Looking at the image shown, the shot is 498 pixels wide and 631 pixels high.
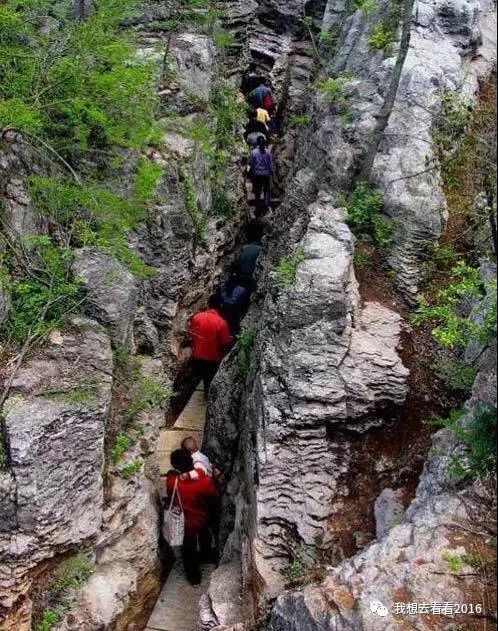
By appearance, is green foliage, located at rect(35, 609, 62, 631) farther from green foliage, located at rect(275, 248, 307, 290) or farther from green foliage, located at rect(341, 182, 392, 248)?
green foliage, located at rect(341, 182, 392, 248)

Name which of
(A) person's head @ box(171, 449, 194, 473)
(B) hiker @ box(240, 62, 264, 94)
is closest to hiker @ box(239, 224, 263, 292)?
(B) hiker @ box(240, 62, 264, 94)

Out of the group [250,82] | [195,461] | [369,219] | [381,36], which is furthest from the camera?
[250,82]

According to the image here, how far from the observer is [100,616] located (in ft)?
23.9

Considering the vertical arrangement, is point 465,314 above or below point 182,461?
above

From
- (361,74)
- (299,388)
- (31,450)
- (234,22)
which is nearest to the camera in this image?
(31,450)

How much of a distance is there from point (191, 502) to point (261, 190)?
8760mm

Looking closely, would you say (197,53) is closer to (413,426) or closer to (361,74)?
(361,74)

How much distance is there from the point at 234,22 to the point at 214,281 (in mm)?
6452

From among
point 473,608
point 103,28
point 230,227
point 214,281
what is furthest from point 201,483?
point 103,28

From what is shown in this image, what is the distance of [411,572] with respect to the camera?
16.4ft

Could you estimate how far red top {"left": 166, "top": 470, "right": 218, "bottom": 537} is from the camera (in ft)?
26.5

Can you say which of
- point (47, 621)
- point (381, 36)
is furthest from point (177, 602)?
point (381, 36)

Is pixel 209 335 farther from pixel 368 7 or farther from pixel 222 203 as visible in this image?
pixel 368 7

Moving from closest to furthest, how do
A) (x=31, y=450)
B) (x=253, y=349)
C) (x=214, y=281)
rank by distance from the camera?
1. (x=31, y=450)
2. (x=253, y=349)
3. (x=214, y=281)
